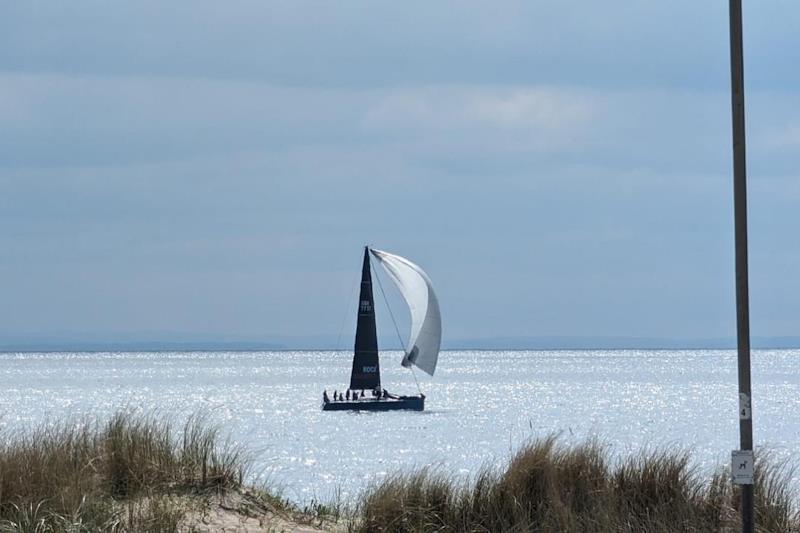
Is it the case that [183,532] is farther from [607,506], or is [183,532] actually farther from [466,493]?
[607,506]

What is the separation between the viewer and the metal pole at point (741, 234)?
37.1ft

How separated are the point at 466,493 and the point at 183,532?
10.3 ft

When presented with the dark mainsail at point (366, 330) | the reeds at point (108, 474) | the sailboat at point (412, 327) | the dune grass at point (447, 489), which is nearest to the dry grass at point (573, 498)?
the dune grass at point (447, 489)

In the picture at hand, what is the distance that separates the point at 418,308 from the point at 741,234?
62954 mm

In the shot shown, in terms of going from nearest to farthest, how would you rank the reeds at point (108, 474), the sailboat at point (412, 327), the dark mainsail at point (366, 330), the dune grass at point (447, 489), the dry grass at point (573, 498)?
the reeds at point (108, 474), the dune grass at point (447, 489), the dry grass at point (573, 498), the dark mainsail at point (366, 330), the sailboat at point (412, 327)

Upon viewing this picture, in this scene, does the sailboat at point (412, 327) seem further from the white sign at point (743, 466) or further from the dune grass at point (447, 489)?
the white sign at point (743, 466)

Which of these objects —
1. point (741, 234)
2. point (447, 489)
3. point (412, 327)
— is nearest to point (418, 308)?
point (412, 327)

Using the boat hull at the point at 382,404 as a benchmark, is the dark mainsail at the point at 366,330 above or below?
above

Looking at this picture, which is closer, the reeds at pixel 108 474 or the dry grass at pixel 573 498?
the reeds at pixel 108 474

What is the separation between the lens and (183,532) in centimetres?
1311

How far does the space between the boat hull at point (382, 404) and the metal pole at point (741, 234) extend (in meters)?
63.6

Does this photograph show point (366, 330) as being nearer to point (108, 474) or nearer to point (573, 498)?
point (108, 474)

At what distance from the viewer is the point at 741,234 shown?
11.4 metres

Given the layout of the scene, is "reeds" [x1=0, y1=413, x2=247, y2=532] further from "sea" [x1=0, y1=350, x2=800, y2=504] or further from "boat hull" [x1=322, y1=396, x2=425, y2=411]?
"boat hull" [x1=322, y1=396, x2=425, y2=411]
